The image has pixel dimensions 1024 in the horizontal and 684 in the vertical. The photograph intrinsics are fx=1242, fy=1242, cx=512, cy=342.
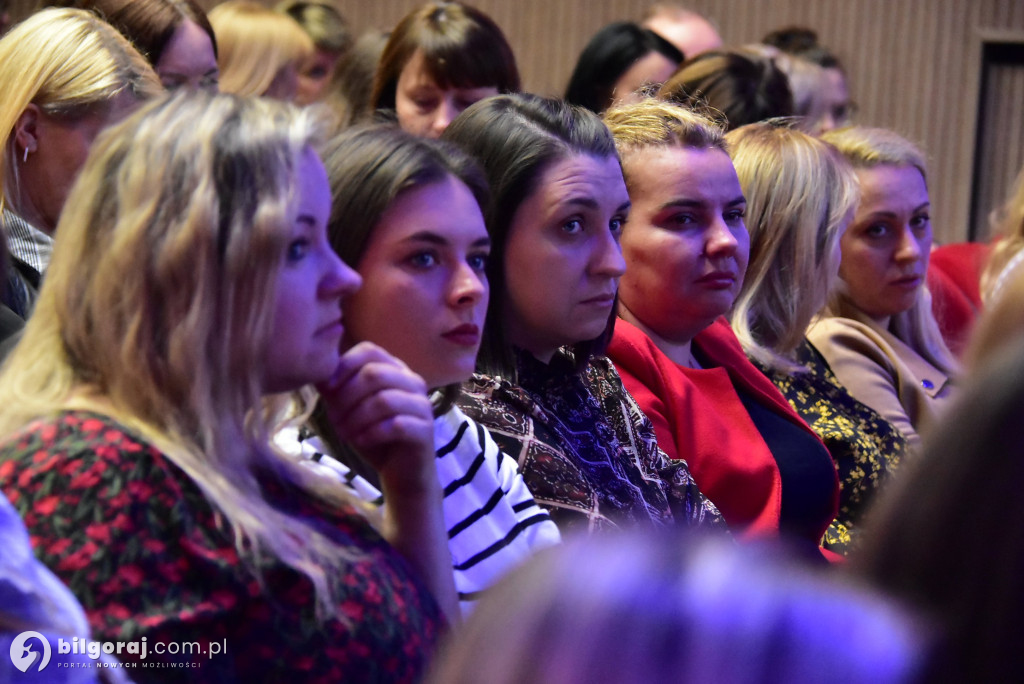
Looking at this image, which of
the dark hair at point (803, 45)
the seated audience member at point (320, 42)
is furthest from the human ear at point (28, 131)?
the dark hair at point (803, 45)

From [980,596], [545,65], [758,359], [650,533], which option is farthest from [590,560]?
[545,65]

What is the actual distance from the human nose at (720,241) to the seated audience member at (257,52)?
5.02 feet

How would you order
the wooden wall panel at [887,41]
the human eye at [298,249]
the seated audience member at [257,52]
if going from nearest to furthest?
the human eye at [298,249] < the seated audience member at [257,52] < the wooden wall panel at [887,41]

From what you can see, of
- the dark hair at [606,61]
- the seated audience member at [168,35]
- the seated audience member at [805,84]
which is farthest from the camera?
the seated audience member at [805,84]

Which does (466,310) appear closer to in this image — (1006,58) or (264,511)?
(264,511)

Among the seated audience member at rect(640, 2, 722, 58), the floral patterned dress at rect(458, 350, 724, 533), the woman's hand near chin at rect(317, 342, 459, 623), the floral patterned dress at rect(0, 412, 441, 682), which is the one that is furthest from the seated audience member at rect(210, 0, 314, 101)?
the floral patterned dress at rect(0, 412, 441, 682)

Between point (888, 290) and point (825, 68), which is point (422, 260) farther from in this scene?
point (825, 68)

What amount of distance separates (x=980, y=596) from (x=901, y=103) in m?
5.27

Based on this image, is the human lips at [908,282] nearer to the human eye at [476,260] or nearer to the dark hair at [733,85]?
the dark hair at [733,85]

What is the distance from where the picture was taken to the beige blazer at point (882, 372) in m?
2.76

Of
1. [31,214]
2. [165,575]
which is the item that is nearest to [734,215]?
[31,214]

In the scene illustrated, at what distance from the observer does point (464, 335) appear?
5.09 feet

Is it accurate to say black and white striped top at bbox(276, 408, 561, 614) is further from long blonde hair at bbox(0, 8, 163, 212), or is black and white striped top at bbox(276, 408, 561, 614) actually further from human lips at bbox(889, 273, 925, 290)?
human lips at bbox(889, 273, 925, 290)

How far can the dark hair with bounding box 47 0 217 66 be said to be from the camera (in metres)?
2.37
